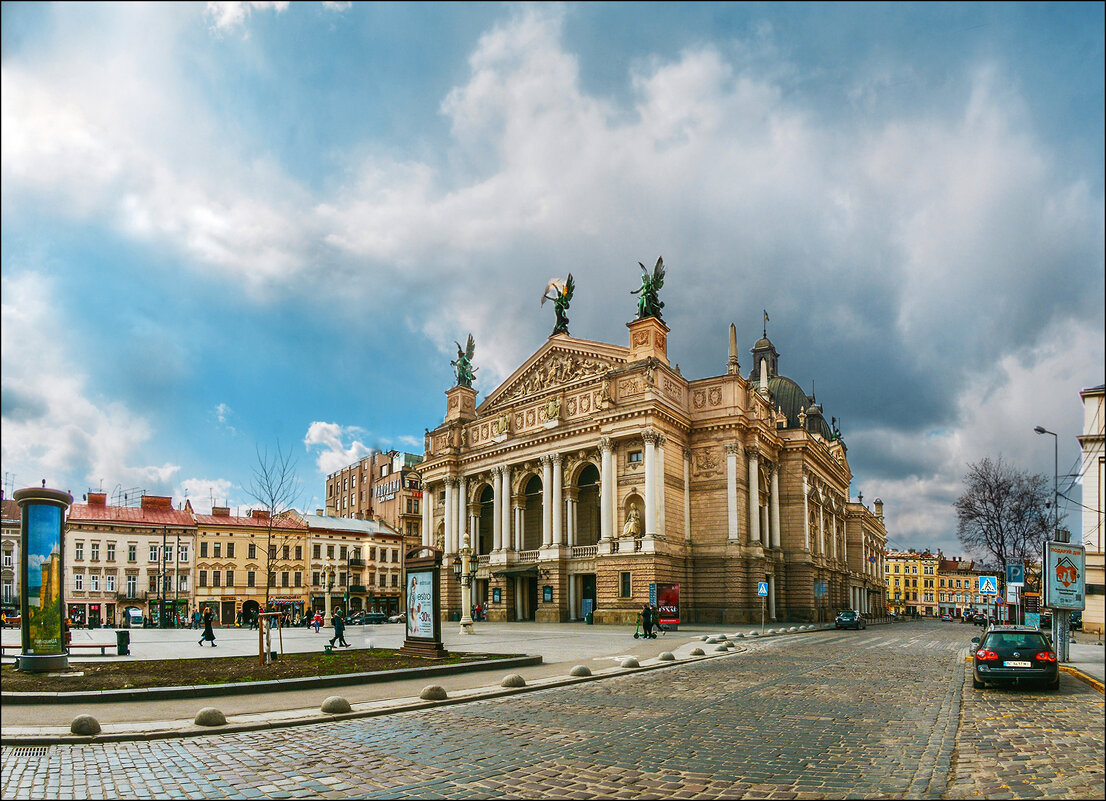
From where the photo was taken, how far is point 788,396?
93.3 m

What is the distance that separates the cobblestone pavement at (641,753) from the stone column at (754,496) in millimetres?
42657

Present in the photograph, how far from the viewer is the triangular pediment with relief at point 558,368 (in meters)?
62.3

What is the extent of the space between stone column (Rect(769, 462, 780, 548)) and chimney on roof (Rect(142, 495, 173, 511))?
6008 cm

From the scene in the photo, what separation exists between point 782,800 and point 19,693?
14.7 metres

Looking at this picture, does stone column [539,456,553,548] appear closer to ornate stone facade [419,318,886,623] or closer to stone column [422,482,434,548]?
ornate stone facade [419,318,886,623]

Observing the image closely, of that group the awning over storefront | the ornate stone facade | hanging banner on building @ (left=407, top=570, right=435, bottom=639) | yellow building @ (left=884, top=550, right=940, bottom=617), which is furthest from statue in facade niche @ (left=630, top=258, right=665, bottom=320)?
yellow building @ (left=884, top=550, right=940, bottom=617)

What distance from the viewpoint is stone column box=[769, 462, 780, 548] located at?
6519 cm

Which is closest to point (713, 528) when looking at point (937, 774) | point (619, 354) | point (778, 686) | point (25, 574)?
point (619, 354)

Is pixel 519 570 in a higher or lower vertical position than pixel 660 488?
lower

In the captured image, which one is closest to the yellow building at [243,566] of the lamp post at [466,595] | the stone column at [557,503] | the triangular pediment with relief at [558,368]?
the triangular pediment with relief at [558,368]

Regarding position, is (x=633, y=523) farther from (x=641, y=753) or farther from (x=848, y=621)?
(x=641, y=753)

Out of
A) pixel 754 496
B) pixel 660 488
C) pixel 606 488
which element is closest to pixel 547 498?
pixel 606 488

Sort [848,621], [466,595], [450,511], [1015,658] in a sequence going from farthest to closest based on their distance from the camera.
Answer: [450,511]
[848,621]
[466,595]
[1015,658]

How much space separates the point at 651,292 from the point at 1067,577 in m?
54.2
